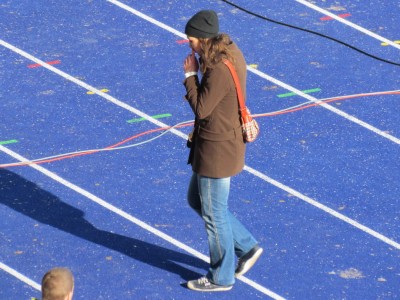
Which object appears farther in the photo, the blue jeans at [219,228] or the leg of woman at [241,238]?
the leg of woman at [241,238]

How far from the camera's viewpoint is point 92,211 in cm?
1070

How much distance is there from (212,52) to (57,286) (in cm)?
275

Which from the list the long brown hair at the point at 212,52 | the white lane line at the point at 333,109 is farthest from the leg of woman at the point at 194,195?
the white lane line at the point at 333,109

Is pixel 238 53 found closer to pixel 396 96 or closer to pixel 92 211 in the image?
pixel 92 211

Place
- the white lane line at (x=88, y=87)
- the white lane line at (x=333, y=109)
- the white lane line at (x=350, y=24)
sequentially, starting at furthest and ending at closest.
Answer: the white lane line at (x=350, y=24) < the white lane line at (x=88, y=87) < the white lane line at (x=333, y=109)

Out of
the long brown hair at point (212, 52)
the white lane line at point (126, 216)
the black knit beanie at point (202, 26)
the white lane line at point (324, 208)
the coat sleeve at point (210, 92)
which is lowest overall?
the white lane line at point (126, 216)

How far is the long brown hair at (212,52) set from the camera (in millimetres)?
8875

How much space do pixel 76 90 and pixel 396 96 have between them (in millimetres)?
3674

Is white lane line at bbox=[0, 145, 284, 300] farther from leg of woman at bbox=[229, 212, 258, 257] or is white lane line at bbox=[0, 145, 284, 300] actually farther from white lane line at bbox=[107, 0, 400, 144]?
white lane line at bbox=[107, 0, 400, 144]

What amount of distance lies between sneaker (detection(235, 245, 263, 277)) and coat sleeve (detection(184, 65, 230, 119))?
4.63 feet

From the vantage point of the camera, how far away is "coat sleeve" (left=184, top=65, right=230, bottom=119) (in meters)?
8.88

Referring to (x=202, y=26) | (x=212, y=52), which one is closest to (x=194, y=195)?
(x=212, y=52)

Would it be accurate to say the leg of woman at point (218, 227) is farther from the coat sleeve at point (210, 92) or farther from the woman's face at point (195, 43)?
the woman's face at point (195, 43)

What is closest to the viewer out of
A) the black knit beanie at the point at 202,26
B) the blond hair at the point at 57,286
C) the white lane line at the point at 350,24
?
the blond hair at the point at 57,286
